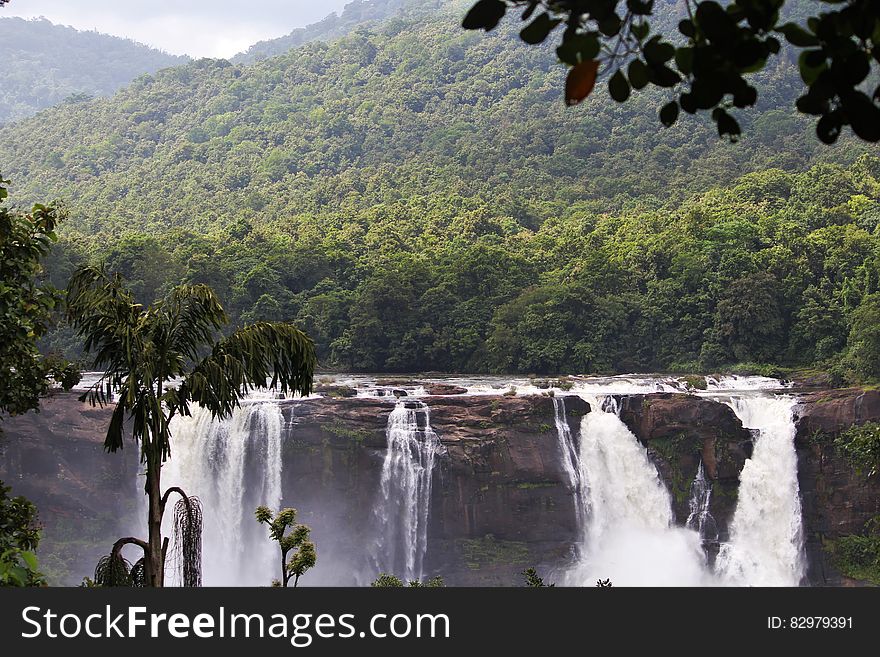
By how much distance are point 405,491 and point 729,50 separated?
20254 millimetres

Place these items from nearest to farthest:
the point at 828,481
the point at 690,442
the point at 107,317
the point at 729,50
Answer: the point at 729,50 → the point at 107,317 → the point at 828,481 → the point at 690,442

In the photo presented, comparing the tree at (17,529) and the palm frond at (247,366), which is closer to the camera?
the tree at (17,529)

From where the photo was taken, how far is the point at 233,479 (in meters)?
21.4

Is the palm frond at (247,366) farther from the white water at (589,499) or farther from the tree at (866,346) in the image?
the tree at (866,346)

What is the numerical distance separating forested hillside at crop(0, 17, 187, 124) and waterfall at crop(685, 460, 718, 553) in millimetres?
79360

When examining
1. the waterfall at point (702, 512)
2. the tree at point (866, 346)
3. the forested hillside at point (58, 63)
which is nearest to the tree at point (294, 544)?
the waterfall at point (702, 512)

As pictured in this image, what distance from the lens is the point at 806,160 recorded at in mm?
36781

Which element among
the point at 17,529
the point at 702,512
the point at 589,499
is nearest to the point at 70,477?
the point at 589,499

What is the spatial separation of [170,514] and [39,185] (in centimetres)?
3090

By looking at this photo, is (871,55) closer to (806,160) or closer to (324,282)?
(324,282)

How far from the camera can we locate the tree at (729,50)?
5.95ft

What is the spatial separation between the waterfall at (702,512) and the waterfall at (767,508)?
1.15 feet

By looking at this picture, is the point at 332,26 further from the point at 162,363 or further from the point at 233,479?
the point at 162,363
